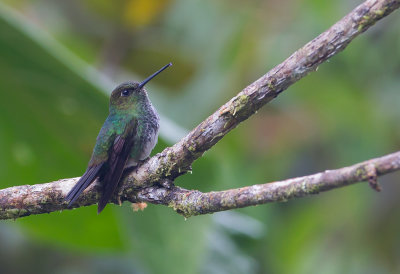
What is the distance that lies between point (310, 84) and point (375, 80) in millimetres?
951

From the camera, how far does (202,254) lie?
14.9 ft

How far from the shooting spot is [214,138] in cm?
285

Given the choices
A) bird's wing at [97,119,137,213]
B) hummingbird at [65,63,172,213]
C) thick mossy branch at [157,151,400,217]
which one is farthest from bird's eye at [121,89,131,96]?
thick mossy branch at [157,151,400,217]

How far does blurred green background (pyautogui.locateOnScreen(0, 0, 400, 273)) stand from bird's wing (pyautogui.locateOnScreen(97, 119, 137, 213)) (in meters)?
0.80

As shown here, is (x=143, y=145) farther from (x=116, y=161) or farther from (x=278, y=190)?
(x=278, y=190)

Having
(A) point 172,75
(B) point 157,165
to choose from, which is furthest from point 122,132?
(A) point 172,75

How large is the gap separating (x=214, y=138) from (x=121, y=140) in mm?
1151

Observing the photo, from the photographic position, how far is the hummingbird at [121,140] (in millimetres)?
3293

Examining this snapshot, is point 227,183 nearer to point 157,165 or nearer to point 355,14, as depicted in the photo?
point 157,165

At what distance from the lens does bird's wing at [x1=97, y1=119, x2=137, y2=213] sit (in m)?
3.25

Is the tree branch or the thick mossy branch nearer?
the thick mossy branch

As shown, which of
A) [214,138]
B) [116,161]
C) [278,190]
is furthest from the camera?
[116,161]

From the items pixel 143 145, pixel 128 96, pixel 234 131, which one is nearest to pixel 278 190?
pixel 143 145

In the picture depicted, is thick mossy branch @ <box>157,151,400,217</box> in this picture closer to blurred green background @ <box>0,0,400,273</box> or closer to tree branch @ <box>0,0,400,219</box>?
tree branch @ <box>0,0,400,219</box>
